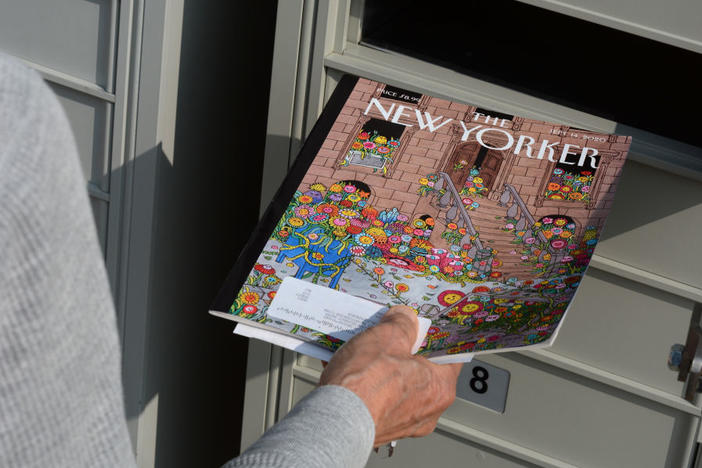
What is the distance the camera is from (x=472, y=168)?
3.38 ft

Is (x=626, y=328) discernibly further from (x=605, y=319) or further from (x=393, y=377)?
(x=393, y=377)

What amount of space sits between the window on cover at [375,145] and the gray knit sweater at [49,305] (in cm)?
58

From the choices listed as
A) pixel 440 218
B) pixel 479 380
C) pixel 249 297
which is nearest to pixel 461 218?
pixel 440 218

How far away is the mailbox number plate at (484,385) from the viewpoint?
4.15 feet

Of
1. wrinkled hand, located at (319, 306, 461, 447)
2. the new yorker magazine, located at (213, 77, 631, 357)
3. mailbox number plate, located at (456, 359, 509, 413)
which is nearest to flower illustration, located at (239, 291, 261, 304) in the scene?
the new yorker magazine, located at (213, 77, 631, 357)

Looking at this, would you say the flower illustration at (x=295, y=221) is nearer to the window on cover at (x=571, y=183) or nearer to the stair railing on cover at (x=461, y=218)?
the stair railing on cover at (x=461, y=218)

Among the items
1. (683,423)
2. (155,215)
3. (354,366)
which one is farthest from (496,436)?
(155,215)

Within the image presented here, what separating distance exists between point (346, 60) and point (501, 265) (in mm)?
401

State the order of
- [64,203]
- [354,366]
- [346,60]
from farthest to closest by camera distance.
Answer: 1. [346,60]
2. [354,366]
3. [64,203]

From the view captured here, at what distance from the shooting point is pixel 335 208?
40.1 inches

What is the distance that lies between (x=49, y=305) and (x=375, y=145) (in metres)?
0.66

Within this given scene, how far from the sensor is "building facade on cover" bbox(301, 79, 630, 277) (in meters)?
0.98

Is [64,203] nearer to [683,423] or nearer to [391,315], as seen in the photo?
[391,315]

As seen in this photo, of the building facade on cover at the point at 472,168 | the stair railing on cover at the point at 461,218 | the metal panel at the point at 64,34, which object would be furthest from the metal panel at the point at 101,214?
the stair railing on cover at the point at 461,218
